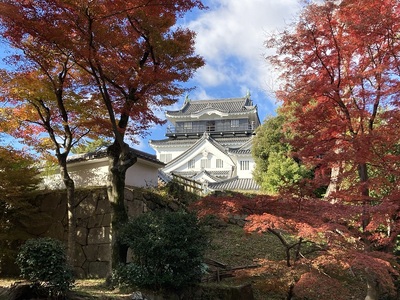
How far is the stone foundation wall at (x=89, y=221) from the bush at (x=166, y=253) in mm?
2420

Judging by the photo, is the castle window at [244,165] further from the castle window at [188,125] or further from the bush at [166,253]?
the bush at [166,253]

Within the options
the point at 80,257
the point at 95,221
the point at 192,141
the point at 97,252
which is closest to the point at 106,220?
the point at 95,221

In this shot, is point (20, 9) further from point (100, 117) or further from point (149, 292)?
point (149, 292)

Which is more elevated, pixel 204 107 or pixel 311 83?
pixel 204 107

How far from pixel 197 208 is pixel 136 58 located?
352cm

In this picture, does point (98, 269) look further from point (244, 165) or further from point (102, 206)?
point (244, 165)

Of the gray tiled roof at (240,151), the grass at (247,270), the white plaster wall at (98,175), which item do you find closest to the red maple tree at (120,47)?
the grass at (247,270)

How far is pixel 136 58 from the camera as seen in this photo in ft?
27.0

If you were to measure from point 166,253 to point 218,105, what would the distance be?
4415 centimetres

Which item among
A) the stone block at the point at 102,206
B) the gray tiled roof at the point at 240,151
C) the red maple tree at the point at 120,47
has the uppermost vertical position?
the gray tiled roof at the point at 240,151

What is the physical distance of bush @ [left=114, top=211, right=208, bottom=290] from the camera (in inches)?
261

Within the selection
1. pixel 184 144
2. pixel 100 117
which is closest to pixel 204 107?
pixel 184 144

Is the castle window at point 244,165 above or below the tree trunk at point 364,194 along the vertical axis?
above

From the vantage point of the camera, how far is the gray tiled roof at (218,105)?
48.7m
